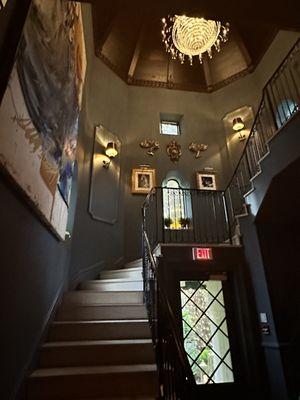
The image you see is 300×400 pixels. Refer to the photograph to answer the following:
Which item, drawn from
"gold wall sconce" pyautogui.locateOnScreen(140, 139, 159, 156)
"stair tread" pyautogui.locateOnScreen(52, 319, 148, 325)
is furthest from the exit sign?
"gold wall sconce" pyautogui.locateOnScreen(140, 139, 159, 156)

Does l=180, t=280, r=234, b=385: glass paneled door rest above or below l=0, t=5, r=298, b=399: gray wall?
below

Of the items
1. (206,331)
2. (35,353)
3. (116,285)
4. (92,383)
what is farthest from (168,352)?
(206,331)

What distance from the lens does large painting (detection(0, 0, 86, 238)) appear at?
1921mm

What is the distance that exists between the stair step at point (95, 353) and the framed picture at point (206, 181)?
5018 millimetres

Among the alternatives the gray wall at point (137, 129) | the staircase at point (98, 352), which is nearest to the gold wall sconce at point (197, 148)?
the gray wall at point (137, 129)

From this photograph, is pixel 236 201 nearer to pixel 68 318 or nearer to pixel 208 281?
pixel 208 281

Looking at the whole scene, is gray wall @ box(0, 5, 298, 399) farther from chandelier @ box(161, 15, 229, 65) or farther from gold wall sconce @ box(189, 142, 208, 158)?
chandelier @ box(161, 15, 229, 65)

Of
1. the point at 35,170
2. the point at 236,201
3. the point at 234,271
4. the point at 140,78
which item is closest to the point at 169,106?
the point at 140,78

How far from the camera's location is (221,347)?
14.6 ft

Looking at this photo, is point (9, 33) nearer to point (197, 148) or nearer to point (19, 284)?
point (19, 284)

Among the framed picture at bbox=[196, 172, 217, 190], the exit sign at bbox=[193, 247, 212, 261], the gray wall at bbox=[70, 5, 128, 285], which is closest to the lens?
the exit sign at bbox=[193, 247, 212, 261]

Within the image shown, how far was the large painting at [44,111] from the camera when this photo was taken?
1921 millimetres

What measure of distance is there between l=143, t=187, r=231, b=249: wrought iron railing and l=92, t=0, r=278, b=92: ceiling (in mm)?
4027

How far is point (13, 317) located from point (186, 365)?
4.72 ft
